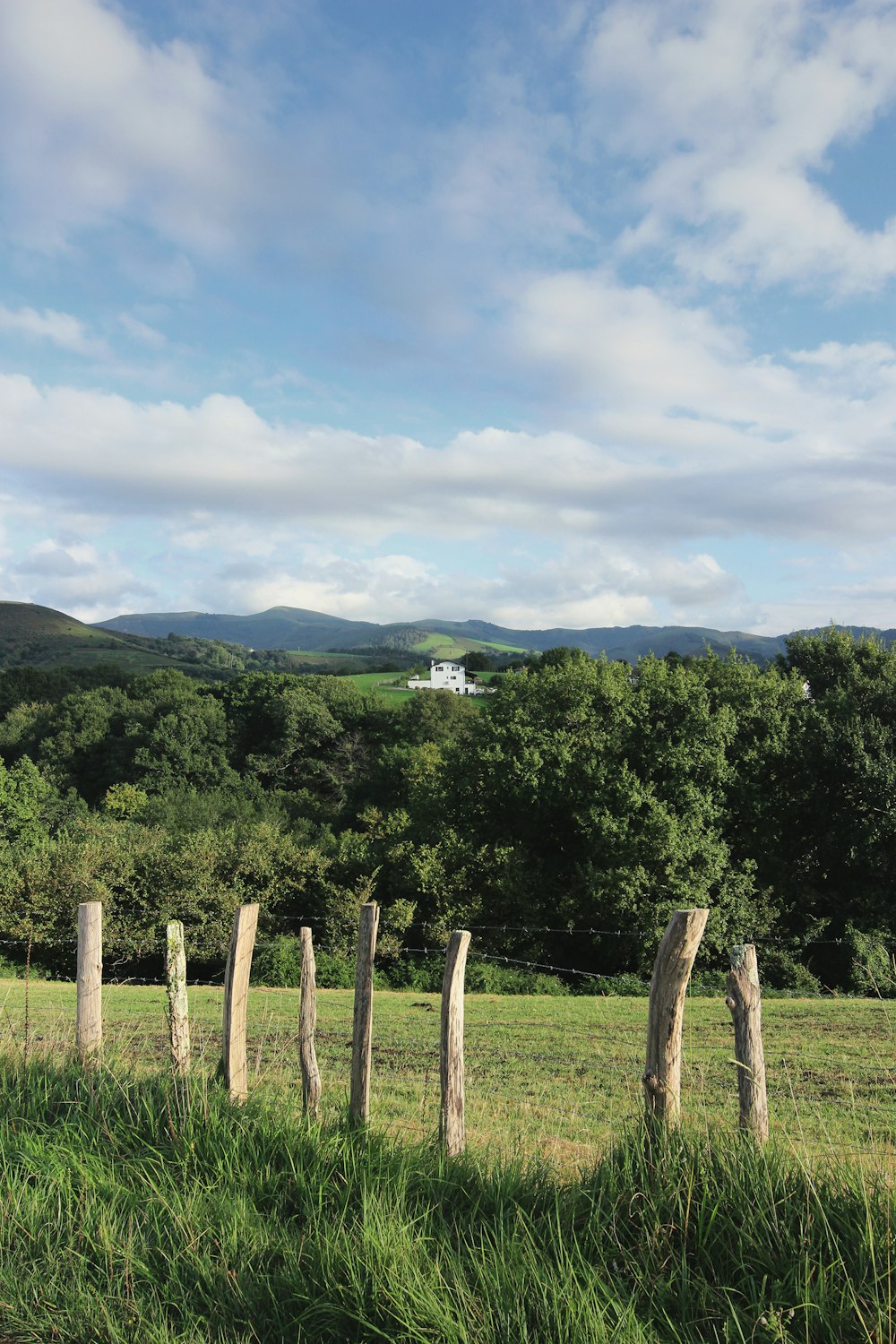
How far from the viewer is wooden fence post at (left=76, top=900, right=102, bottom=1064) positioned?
7.04 m

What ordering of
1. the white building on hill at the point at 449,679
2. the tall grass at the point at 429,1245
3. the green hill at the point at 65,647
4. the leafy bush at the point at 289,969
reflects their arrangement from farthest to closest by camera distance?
1. the green hill at the point at 65,647
2. the white building on hill at the point at 449,679
3. the leafy bush at the point at 289,969
4. the tall grass at the point at 429,1245

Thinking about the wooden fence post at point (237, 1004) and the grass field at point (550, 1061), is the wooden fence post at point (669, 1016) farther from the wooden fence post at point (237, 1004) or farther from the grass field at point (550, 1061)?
the wooden fence post at point (237, 1004)

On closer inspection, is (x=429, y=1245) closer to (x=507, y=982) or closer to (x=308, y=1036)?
(x=308, y=1036)

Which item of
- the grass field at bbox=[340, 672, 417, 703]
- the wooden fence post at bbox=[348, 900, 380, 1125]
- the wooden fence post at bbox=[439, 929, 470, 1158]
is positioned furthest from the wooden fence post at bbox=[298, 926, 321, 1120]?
the grass field at bbox=[340, 672, 417, 703]

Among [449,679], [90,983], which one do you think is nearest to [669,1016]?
[90,983]

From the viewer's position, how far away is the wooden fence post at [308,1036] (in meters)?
6.33

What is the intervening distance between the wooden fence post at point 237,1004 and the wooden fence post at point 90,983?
1.16m

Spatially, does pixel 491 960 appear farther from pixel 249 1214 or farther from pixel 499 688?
pixel 249 1214

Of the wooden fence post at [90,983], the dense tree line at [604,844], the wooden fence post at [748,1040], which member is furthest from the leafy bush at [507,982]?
the wooden fence post at [748,1040]

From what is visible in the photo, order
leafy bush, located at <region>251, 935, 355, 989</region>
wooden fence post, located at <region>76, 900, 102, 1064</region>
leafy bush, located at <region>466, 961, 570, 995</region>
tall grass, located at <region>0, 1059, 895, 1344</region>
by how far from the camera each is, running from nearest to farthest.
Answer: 1. tall grass, located at <region>0, 1059, 895, 1344</region>
2. wooden fence post, located at <region>76, 900, 102, 1064</region>
3. leafy bush, located at <region>466, 961, 570, 995</region>
4. leafy bush, located at <region>251, 935, 355, 989</region>

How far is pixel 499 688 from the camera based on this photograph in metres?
41.0

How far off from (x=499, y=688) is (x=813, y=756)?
545 inches

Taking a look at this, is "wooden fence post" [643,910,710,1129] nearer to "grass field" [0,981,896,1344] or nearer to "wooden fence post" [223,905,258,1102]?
"grass field" [0,981,896,1344]

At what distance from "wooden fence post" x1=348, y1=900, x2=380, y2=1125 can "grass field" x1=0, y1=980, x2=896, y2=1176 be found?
0.82ft
